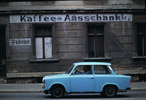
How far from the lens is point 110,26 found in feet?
65.6

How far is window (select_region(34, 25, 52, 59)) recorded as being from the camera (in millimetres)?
19734

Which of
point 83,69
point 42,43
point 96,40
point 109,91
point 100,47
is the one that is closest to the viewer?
point 109,91

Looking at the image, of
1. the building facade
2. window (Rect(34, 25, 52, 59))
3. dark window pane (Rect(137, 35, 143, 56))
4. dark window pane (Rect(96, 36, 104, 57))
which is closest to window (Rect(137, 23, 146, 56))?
dark window pane (Rect(137, 35, 143, 56))

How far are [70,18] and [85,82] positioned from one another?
7736 mm

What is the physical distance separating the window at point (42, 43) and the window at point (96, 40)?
8.77 feet

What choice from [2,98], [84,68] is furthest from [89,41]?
[2,98]

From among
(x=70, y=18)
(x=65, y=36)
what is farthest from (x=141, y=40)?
(x=65, y=36)

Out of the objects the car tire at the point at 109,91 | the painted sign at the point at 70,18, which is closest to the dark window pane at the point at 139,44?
the painted sign at the point at 70,18

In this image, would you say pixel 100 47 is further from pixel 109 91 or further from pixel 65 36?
pixel 109 91

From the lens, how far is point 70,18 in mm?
19672

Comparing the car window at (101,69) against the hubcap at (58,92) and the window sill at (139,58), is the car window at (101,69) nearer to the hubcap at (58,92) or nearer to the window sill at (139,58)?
the hubcap at (58,92)

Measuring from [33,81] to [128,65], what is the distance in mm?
6379

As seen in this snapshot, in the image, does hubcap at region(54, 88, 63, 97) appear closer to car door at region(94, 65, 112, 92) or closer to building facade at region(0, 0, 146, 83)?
car door at region(94, 65, 112, 92)

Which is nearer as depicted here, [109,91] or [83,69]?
[109,91]
